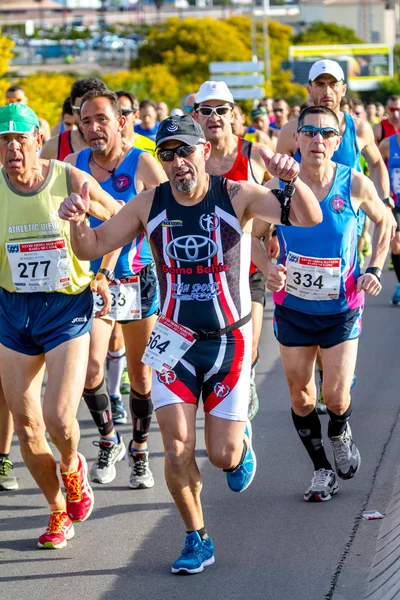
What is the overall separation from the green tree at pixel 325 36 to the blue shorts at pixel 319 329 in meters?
105

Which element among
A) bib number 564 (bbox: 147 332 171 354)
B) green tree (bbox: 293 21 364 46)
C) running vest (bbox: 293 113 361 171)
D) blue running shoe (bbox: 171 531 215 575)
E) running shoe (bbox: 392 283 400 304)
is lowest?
green tree (bbox: 293 21 364 46)

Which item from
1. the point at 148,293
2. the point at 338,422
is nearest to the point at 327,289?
the point at 338,422

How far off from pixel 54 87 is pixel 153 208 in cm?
3475

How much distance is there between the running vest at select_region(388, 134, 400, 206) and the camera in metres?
12.7

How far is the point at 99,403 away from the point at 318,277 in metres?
1.60

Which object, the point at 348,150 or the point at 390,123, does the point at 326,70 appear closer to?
the point at 348,150

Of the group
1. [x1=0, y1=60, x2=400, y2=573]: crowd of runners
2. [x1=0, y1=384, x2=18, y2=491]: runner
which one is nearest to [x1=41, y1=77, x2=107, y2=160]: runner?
[x1=0, y1=60, x2=400, y2=573]: crowd of runners

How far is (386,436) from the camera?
7.82 metres

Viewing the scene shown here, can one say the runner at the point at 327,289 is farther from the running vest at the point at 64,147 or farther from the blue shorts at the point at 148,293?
the running vest at the point at 64,147

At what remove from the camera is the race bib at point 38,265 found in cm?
593

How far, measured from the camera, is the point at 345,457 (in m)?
6.55

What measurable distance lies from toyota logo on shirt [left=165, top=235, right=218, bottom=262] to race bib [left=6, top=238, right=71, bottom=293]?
0.80 meters

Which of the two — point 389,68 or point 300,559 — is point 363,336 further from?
point 389,68

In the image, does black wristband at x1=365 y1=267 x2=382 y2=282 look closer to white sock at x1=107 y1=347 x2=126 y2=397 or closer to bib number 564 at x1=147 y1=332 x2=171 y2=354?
bib number 564 at x1=147 y1=332 x2=171 y2=354
